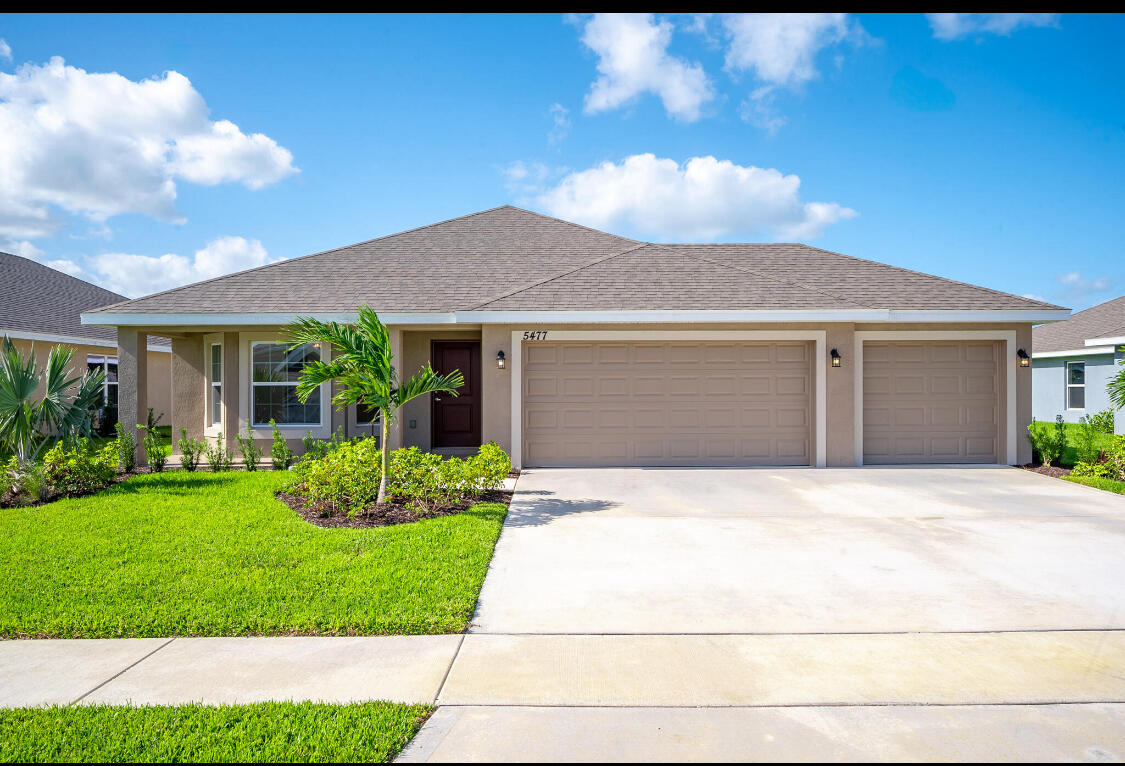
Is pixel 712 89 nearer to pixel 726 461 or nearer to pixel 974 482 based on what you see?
pixel 726 461

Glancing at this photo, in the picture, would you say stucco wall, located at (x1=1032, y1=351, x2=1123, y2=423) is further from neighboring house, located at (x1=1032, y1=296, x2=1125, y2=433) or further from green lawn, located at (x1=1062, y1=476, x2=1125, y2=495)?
green lawn, located at (x1=1062, y1=476, x2=1125, y2=495)

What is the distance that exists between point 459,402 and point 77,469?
6.28 m

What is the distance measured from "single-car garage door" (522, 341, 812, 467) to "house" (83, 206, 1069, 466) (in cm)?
3

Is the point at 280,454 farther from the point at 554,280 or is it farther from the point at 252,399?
the point at 554,280

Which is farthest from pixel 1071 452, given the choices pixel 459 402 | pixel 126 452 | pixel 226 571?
pixel 126 452

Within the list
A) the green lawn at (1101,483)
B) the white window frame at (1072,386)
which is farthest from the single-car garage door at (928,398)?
the white window frame at (1072,386)

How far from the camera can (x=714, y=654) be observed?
4.00m

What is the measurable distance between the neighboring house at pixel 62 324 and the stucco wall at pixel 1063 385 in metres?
25.9

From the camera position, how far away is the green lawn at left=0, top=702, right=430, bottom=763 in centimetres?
292

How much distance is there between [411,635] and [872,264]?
41.3 ft

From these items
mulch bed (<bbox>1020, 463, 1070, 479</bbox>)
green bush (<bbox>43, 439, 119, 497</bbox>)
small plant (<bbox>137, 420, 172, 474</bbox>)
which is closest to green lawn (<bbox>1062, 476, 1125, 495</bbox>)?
mulch bed (<bbox>1020, 463, 1070, 479</bbox>)

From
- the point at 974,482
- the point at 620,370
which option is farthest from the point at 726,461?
the point at 974,482

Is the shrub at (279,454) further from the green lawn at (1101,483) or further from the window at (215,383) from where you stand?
the green lawn at (1101,483)

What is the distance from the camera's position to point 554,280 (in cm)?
1177
